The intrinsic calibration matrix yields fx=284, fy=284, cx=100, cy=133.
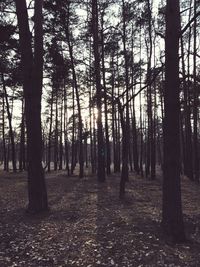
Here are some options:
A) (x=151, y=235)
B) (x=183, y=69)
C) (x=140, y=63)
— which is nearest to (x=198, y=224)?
(x=151, y=235)

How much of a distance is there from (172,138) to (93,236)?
285cm

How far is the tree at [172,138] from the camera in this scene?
6285mm

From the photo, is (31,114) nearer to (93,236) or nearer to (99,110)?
(93,236)

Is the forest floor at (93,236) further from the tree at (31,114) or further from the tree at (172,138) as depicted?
the tree at (31,114)

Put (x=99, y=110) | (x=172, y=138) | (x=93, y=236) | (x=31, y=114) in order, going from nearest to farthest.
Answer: (x=172, y=138), (x=93, y=236), (x=31, y=114), (x=99, y=110)

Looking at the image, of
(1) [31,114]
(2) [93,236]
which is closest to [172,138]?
(2) [93,236]

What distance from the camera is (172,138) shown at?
6.30 metres

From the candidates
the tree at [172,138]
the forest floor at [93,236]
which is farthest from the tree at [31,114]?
the tree at [172,138]

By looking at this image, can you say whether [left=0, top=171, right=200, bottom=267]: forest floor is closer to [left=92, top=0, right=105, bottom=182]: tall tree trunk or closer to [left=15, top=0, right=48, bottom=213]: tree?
[left=15, top=0, right=48, bottom=213]: tree

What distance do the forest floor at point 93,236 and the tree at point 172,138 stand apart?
480 mm

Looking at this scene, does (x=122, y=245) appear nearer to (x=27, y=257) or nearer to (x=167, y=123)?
(x=27, y=257)

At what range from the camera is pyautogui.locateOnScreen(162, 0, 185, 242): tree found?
6285 mm

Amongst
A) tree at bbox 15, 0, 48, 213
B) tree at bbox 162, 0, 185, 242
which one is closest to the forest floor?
tree at bbox 162, 0, 185, 242

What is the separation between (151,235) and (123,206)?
3170mm
